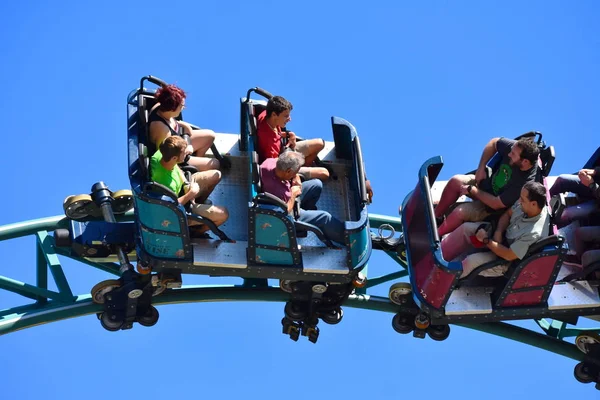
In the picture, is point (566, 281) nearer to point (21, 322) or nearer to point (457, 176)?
point (457, 176)

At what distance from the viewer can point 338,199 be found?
44.0ft

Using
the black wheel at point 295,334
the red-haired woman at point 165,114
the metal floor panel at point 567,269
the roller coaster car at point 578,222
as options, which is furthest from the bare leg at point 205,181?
the metal floor panel at point 567,269

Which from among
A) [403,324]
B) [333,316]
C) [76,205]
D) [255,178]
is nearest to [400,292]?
[403,324]

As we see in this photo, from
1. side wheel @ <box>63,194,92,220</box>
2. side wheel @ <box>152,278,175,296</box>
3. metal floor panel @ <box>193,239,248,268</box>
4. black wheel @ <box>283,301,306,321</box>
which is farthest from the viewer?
side wheel @ <box>63,194,92,220</box>

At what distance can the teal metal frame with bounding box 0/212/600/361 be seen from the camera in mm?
13297

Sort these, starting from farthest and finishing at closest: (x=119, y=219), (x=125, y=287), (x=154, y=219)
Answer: (x=119, y=219)
(x=125, y=287)
(x=154, y=219)

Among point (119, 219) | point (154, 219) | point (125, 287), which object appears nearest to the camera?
point (154, 219)

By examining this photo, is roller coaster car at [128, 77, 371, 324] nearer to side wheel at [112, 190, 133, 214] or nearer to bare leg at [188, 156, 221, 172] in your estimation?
bare leg at [188, 156, 221, 172]

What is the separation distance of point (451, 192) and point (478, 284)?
83cm

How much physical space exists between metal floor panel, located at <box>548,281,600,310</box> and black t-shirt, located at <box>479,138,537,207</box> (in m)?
0.93

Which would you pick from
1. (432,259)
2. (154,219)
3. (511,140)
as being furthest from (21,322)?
(511,140)

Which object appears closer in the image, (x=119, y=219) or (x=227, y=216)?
(x=227, y=216)

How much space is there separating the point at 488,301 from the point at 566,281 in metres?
0.85

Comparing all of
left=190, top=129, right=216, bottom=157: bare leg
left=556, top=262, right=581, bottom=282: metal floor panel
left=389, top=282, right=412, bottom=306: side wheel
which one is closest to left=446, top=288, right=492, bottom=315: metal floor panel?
left=389, top=282, right=412, bottom=306: side wheel
